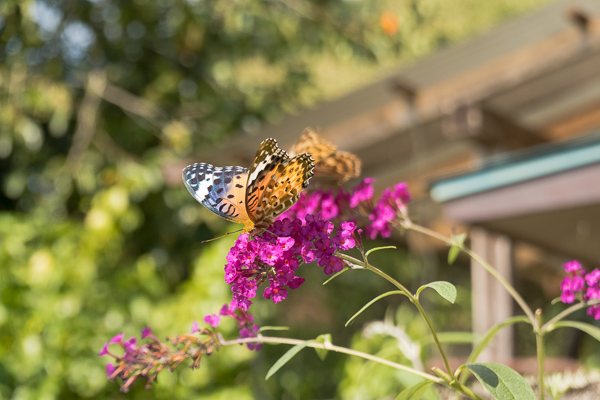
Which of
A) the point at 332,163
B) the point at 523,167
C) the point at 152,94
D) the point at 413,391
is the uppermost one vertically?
the point at 152,94

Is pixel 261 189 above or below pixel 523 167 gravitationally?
below

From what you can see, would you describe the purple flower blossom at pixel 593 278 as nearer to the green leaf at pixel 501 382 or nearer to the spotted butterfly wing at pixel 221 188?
the green leaf at pixel 501 382

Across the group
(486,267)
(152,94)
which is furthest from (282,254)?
(152,94)

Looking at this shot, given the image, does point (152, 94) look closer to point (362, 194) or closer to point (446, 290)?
point (362, 194)

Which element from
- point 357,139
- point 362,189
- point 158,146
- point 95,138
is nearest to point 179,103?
point 158,146

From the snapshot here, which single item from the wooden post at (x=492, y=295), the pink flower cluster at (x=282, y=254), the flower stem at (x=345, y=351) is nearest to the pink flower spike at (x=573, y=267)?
the flower stem at (x=345, y=351)

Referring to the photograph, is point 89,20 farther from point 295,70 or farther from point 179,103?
point 295,70

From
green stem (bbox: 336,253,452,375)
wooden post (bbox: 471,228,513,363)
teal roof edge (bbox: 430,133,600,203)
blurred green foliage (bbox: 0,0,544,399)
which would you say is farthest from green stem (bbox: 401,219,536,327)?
blurred green foliage (bbox: 0,0,544,399)
